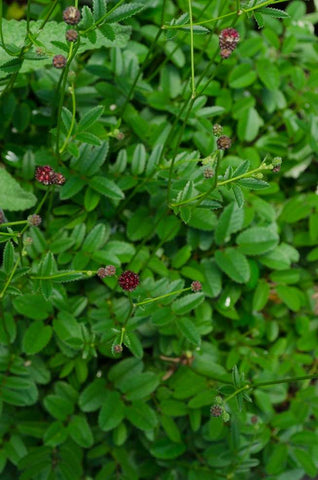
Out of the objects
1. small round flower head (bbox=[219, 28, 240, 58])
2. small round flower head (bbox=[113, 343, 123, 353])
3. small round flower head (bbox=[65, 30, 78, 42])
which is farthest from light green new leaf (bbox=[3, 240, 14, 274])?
small round flower head (bbox=[219, 28, 240, 58])

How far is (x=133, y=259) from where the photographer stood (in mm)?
1465

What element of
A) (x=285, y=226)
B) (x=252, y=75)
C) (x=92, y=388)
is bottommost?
(x=92, y=388)

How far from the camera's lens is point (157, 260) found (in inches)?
60.2

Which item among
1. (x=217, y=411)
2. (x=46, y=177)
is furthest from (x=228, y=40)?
(x=217, y=411)

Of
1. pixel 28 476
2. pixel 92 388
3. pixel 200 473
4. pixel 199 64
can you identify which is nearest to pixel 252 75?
pixel 199 64

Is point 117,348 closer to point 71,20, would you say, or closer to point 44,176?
point 44,176

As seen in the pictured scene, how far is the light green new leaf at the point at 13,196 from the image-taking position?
4.63 feet

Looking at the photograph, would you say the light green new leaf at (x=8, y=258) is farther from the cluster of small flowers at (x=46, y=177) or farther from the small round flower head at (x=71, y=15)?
the small round flower head at (x=71, y=15)

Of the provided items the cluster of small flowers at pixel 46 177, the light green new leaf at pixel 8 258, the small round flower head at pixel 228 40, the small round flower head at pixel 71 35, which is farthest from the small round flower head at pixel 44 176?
the small round flower head at pixel 228 40

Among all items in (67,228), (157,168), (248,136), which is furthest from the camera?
(248,136)

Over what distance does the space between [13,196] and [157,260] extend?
0.37 meters

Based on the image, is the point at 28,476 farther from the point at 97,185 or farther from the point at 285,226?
the point at 285,226

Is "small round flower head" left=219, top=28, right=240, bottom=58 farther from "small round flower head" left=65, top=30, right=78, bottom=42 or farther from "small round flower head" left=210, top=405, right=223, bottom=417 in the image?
"small round flower head" left=210, top=405, right=223, bottom=417

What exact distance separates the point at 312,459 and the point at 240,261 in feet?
1.82
